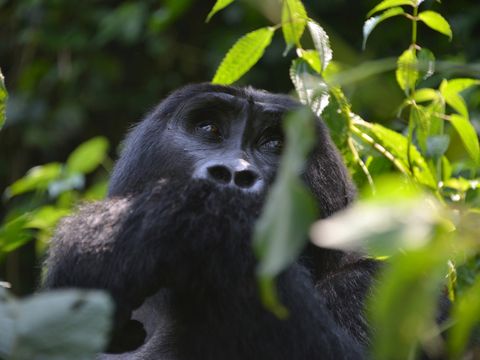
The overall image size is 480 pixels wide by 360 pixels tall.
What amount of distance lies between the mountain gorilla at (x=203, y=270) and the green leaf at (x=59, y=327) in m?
0.80

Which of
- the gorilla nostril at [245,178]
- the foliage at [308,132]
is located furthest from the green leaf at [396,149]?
the gorilla nostril at [245,178]

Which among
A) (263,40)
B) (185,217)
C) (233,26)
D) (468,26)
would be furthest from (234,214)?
(233,26)

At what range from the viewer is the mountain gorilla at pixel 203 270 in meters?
1.84

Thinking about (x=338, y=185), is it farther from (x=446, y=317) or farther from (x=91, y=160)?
(x=91, y=160)

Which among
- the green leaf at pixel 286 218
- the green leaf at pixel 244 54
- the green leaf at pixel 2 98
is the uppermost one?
the green leaf at pixel 286 218

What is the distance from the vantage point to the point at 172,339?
6.95 ft

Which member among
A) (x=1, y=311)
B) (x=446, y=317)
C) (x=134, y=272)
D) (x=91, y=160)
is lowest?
(x=91, y=160)

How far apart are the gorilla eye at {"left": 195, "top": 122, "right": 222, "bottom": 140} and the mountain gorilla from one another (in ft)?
0.08

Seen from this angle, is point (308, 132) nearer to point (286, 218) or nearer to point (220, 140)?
point (286, 218)

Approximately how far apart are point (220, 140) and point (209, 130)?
47 millimetres

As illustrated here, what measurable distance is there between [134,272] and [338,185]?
83cm

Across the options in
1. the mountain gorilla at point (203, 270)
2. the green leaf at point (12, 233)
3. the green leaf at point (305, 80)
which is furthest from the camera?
the green leaf at point (12, 233)

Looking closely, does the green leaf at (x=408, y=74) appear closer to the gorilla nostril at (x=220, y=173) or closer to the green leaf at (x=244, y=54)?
the green leaf at (x=244, y=54)

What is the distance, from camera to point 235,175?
2.04 metres
